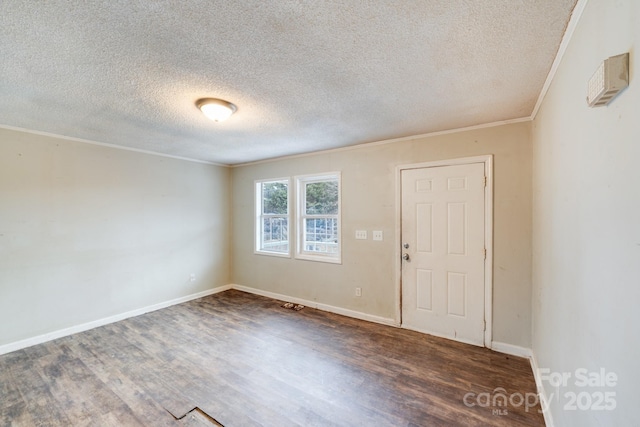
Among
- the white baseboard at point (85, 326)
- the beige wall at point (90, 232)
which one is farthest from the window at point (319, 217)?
the white baseboard at point (85, 326)

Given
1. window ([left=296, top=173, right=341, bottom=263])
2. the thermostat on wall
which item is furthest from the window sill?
the thermostat on wall

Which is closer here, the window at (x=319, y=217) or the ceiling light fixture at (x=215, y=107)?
the ceiling light fixture at (x=215, y=107)

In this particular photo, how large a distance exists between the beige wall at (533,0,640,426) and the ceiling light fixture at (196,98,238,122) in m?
2.30

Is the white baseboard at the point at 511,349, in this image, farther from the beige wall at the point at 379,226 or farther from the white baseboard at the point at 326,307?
the white baseboard at the point at 326,307

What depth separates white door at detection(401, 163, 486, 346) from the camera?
2.92 metres

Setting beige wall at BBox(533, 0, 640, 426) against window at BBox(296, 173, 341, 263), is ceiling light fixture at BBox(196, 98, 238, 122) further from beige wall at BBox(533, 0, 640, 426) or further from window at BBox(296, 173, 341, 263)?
beige wall at BBox(533, 0, 640, 426)

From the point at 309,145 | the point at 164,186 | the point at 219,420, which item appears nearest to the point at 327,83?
the point at 309,145

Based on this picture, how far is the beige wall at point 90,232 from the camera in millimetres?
2918

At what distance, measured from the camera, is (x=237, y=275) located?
5.10 meters

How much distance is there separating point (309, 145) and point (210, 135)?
1297mm

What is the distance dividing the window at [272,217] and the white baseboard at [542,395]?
3.39 metres

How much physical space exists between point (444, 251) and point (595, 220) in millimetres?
2081

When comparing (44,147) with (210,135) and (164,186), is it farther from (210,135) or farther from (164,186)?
(210,135)

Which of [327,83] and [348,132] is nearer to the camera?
[327,83]
